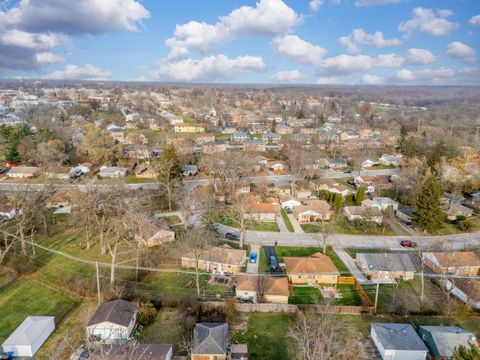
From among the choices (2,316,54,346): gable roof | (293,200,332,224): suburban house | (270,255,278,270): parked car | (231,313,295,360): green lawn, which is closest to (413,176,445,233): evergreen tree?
(293,200,332,224): suburban house

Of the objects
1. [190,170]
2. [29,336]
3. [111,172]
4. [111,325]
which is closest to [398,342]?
[111,325]

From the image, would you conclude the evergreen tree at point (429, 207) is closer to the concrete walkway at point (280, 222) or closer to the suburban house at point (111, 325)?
the concrete walkway at point (280, 222)

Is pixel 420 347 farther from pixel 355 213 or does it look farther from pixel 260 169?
pixel 260 169

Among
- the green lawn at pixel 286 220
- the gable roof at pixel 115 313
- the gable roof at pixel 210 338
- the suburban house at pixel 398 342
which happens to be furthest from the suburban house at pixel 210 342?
the green lawn at pixel 286 220

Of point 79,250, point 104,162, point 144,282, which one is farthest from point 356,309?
point 104,162

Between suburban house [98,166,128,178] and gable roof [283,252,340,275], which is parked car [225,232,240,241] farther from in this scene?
suburban house [98,166,128,178]

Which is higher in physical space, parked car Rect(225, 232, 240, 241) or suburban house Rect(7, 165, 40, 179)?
suburban house Rect(7, 165, 40, 179)

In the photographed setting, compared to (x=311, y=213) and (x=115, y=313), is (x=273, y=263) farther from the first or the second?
(x=115, y=313)
